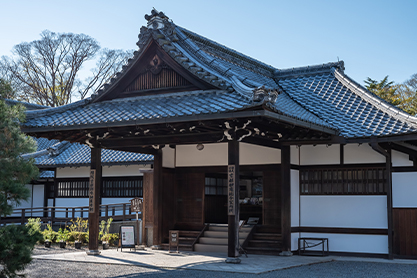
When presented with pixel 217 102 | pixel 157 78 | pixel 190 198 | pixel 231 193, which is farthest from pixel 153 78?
pixel 190 198

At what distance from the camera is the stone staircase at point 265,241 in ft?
44.0

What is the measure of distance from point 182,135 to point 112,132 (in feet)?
6.51

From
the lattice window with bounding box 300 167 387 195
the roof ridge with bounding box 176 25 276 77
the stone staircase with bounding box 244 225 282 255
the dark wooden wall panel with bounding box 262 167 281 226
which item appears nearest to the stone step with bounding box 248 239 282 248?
the stone staircase with bounding box 244 225 282 255

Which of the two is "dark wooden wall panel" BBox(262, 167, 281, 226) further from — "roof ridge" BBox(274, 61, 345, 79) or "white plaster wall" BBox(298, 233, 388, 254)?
"roof ridge" BBox(274, 61, 345, 79)

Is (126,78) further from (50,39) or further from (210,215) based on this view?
(50,39)

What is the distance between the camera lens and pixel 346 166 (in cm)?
1342

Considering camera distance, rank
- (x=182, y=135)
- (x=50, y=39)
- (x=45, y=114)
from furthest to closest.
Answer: (x=50, y=39), (x=45, y=114), (x=182, y=135)

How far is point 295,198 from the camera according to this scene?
13672 millimetres

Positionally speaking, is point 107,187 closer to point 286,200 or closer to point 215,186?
point 215,186

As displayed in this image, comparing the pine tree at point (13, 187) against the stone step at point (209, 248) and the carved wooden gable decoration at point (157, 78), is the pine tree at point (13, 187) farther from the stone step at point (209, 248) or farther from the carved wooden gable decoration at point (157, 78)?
the stone step at point (209, 248)

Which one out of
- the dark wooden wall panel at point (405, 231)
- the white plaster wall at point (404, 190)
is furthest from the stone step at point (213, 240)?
the white plaster wall at point (404, 190)

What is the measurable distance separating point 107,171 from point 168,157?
765 cm

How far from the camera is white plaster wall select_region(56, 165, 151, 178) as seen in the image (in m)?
21.3

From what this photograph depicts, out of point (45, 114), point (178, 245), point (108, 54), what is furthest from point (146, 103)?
point (108, 54)
